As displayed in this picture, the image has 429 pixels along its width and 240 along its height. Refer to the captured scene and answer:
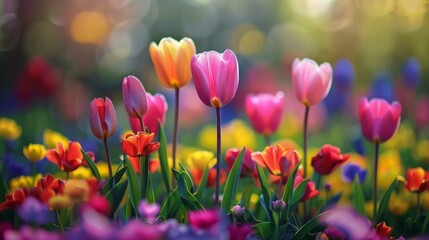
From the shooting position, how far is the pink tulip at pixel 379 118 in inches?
79.6

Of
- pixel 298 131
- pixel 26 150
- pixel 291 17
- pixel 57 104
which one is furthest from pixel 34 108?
pixel 291 17

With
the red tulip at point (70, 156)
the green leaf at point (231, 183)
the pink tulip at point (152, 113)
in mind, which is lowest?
the green leaf at point (231, 183)

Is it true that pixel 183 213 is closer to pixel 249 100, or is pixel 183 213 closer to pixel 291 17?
pixel 249 100

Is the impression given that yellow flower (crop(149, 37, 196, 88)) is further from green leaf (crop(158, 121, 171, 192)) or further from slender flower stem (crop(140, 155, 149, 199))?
slender flower stem (crop(140, 155, 149, 199))

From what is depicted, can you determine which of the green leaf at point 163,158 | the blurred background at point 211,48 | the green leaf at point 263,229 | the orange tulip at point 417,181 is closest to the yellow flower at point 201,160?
the green leaf at point 163,158

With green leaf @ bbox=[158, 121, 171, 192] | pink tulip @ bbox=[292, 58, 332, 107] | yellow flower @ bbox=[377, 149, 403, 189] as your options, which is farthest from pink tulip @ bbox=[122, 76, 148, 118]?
yellow flower @ bbox=[377, 149, 403, 189]

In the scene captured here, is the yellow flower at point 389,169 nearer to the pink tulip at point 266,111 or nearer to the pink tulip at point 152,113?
the pink tulip at point 266,111

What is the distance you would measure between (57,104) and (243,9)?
524cm

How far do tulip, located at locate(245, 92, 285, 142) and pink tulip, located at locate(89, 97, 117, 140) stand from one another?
0.70m

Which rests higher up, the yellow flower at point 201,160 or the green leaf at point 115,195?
the green leaf at point 115,195

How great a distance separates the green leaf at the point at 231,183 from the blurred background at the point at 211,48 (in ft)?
6.13

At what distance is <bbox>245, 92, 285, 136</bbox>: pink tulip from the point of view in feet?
7.68

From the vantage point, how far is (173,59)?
200 cm

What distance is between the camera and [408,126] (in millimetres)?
4637
